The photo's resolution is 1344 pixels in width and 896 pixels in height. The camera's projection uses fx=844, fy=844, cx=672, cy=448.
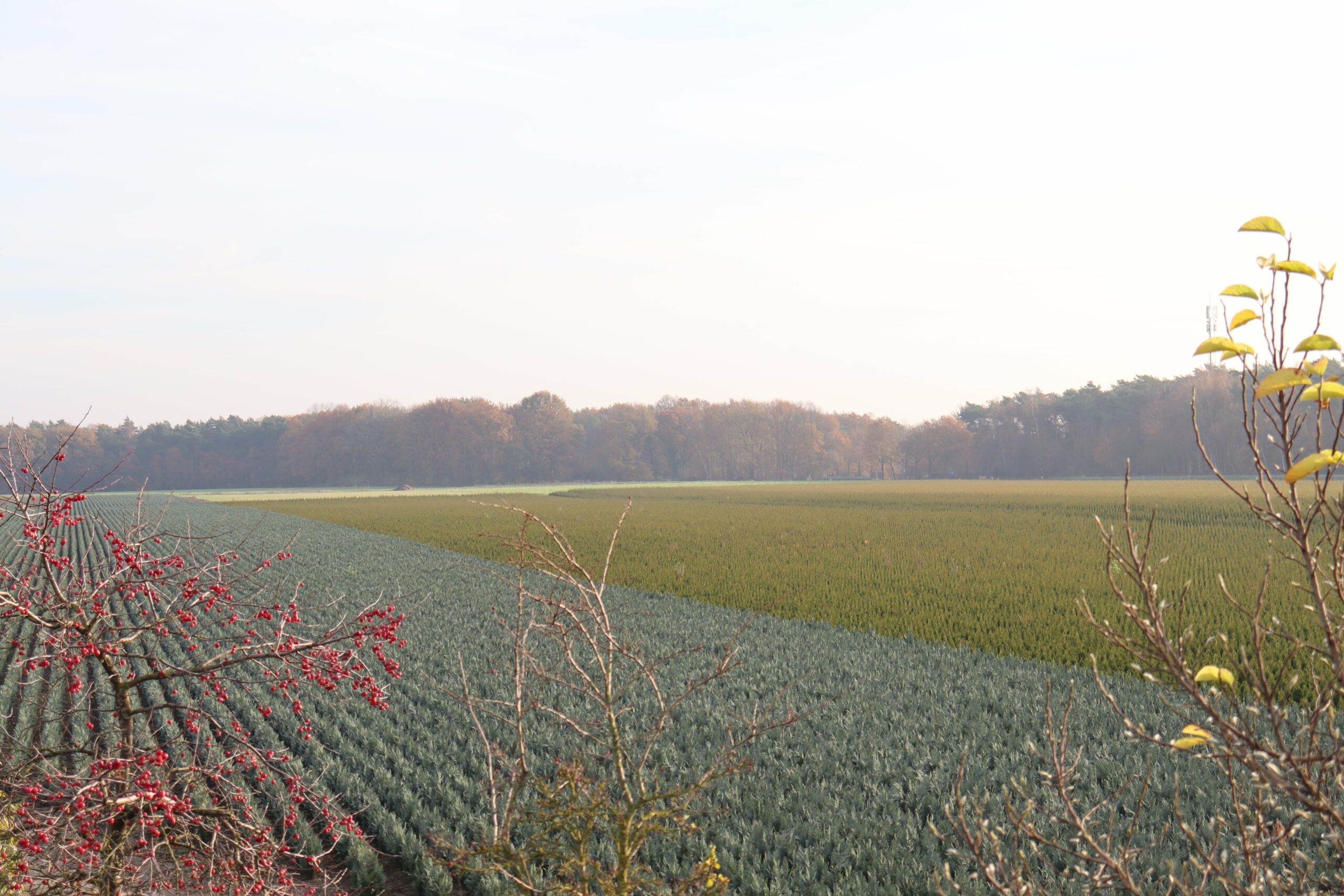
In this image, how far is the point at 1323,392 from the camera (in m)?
1.71

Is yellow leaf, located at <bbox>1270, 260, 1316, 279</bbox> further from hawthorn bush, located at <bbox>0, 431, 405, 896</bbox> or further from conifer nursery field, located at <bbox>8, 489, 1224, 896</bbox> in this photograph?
hawthorn bush, located at <bbox>0, 431, 405, 896</bbox>

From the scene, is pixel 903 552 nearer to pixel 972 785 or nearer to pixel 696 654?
pixel 696 654

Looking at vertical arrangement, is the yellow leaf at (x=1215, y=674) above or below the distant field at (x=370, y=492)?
above

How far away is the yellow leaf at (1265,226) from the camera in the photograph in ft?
5.88

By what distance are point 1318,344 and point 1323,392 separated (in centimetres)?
10

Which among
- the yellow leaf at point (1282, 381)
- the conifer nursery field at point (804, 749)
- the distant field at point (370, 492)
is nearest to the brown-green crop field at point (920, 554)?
the yellow leaf at point (1282, 381)

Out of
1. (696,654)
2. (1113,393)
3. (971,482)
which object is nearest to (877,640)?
(696,654)

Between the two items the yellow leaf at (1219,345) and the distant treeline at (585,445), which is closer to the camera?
the yellow leaf at (1219,345)

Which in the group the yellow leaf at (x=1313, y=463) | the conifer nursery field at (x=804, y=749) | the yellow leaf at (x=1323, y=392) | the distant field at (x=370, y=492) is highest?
the yellow leaf at (x=1323, y=392)

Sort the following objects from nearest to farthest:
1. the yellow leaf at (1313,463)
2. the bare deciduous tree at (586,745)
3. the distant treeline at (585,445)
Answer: the yellow leaf at (1313,463) → the bare deciduous tree at (586,745) → the distant treeline at (585,445)

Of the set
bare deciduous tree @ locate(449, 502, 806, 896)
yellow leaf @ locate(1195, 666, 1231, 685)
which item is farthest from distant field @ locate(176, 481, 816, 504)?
yellow leaf @ locate(1195, 666, 1231, 685)

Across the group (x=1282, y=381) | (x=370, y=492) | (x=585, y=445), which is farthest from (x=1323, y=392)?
(x=585, y=445)

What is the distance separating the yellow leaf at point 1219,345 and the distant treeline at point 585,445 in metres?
117

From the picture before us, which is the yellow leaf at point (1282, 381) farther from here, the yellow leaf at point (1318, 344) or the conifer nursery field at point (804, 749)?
the conifer nursery field at point (804, 749)
